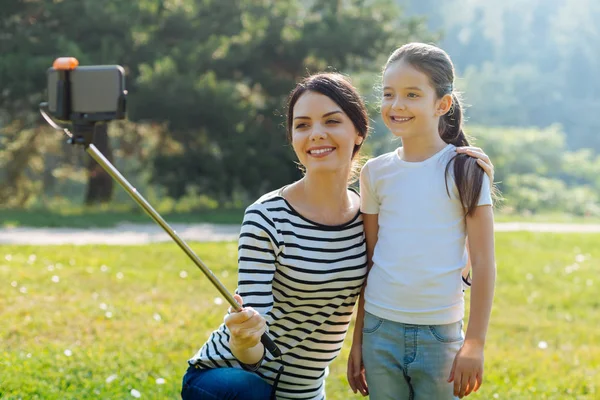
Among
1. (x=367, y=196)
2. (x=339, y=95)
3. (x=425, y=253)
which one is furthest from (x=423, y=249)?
(x=339, y=95)

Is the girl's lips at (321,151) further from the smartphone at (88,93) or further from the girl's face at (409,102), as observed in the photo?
the smartphone at (88,93)

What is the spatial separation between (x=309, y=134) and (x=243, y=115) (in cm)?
1007

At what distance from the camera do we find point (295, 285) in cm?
250

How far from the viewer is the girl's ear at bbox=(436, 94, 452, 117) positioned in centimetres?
246

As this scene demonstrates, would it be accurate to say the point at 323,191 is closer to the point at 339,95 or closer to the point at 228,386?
the point at 339,95

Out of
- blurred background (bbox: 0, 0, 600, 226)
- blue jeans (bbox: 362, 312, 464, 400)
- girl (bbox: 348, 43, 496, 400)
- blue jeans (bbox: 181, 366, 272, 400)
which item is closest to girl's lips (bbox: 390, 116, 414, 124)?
girl (bbox: 348, 43, 496, 400)

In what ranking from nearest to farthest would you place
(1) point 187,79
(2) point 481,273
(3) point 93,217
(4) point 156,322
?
(2) point 481,273
(4) point 156,322
(3) point 93,217
(1) point 187,79

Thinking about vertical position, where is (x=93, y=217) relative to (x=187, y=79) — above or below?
below

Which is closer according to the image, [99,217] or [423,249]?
[423,249]

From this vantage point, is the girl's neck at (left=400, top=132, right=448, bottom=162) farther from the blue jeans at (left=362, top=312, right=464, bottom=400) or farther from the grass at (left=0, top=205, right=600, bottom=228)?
the grass at (left=0, top=205, right=600, bottom=228)

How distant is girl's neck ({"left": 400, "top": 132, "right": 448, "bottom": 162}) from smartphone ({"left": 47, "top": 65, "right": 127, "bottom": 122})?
39.1 inches

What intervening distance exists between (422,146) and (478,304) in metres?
0.48

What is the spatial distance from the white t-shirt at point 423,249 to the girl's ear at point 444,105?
0.34 feet

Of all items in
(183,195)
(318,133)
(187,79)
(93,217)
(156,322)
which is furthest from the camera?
(183,195)
